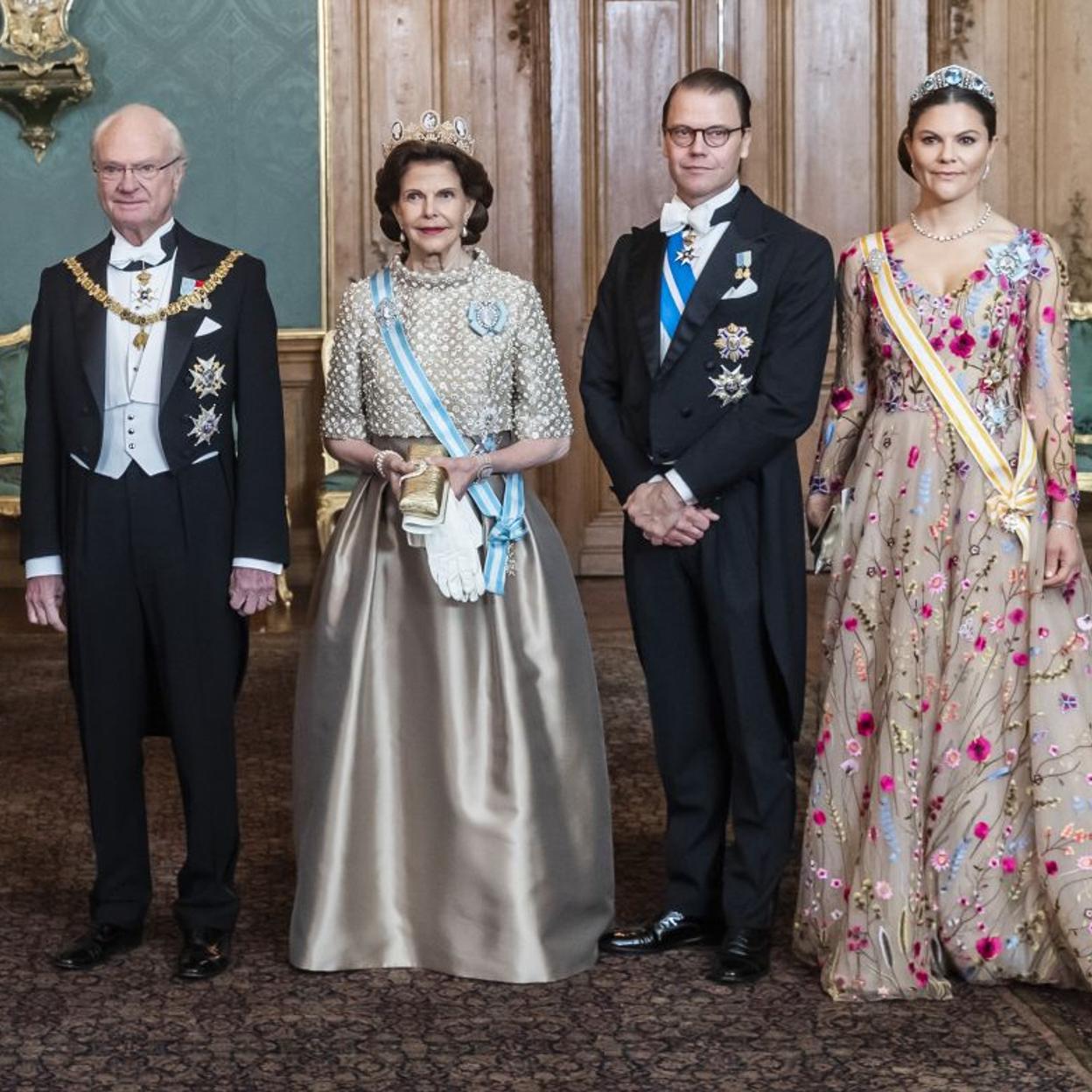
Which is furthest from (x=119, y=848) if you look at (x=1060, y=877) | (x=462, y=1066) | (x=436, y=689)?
(x=1060, y=877)

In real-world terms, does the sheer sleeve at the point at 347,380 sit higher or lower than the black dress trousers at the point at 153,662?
higher

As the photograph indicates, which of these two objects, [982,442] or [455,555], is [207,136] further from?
[982,442]

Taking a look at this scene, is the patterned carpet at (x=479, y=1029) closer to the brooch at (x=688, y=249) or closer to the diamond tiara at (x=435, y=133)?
the brooch at (x=688, y=249)

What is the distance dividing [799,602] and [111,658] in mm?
1136

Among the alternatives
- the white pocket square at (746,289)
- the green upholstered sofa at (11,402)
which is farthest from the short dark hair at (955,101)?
the green upholstered sofa at (11,402)

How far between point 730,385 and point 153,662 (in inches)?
41.9

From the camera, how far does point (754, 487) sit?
3.04m

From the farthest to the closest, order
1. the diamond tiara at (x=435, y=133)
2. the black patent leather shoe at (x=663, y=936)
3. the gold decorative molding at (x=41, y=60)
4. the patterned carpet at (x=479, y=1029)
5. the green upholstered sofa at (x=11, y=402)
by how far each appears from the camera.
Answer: the gold decorative molding at (x=41, y=60) → the green upholstered sofa at (x=11, y=402) → the black patent leather shoe at (x=663, y=936) → the diamond tiara at (x=435, y=133) → the patterned carpet at (x=479, y=1029)

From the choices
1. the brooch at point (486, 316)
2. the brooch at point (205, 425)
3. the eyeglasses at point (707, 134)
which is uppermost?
the eyeglasses at point (707, 134)

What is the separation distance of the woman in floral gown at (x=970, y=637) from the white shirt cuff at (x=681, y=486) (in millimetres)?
294

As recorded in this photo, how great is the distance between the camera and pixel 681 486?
9.71ft

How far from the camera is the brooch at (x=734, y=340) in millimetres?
2998

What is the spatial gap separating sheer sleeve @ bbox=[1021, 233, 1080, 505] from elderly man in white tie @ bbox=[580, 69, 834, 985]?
326 millimetres

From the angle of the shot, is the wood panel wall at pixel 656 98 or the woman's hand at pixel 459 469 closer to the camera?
the woman's hand at pixel 459 469
